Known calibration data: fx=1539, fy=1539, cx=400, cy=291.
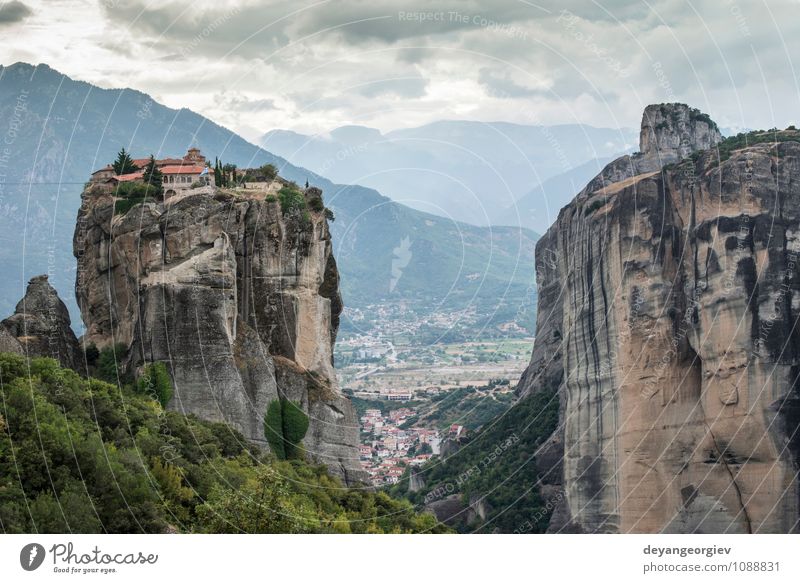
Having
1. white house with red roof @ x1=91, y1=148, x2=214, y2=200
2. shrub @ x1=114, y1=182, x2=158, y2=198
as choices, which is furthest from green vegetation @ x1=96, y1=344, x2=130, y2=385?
white house with red roof @ x1=91, y1=148, x2=214, y2=200

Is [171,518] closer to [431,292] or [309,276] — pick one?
[309,276]

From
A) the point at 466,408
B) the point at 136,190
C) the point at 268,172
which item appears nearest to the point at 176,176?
the point at 136,190

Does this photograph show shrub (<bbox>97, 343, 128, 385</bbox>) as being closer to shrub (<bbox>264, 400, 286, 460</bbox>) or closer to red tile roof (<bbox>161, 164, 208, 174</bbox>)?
shrub (<bbox>264, 400, 286, 460</bbox>)

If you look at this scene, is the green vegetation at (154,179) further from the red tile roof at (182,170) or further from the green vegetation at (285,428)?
the green vegetation at (285,428)

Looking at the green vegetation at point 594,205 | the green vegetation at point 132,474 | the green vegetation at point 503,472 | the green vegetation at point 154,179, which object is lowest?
the green vegetation at point 503,472

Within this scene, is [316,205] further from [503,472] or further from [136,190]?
[503,472]

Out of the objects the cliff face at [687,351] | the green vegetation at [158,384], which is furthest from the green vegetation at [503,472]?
the green vegetation at [158,384]

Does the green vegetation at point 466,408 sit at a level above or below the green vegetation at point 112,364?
below
